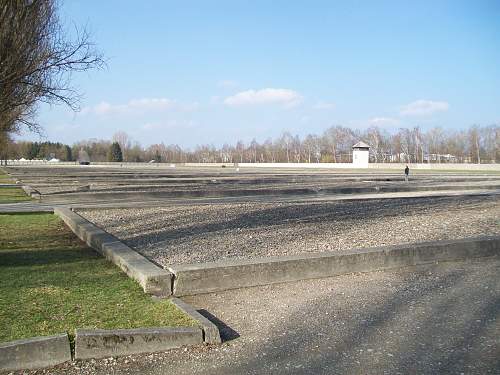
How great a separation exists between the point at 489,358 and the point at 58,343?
12.6ft

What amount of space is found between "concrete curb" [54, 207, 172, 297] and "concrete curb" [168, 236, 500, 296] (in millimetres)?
169

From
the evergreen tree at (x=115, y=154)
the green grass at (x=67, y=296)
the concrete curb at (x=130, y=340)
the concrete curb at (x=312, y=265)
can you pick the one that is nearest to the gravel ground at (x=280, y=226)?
the concrete curb at (x=312, y=265)

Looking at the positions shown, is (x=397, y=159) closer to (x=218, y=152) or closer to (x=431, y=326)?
(x=218, y=152)

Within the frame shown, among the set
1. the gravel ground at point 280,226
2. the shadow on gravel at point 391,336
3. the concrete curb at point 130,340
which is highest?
the gravel ground at point 280,226

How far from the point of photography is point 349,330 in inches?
212

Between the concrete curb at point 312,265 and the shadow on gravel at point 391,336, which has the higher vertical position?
the concrete curb at point 312,265

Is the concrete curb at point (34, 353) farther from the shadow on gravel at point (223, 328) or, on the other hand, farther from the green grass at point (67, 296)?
the shadow on gravel at point (223, 328)

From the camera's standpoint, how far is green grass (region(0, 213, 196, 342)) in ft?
17.2

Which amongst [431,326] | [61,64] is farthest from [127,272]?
[61,64]

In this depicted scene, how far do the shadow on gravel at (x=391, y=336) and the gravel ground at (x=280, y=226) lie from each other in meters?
2.34

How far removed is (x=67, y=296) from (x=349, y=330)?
339 cm

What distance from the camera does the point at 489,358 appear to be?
4.63m

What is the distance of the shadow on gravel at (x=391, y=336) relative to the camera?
14.8ft

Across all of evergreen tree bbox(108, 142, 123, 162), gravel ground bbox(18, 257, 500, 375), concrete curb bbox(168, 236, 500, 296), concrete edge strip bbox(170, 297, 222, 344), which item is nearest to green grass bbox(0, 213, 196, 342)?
concrete edge strip bbox(170, 297, 222, 344)
